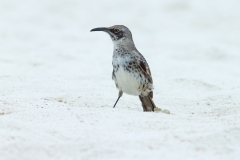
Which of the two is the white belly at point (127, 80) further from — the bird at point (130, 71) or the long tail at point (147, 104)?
the long tail at point (147, 104)

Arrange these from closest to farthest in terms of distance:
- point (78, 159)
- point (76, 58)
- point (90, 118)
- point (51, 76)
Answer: point (78, 159), point (90, 118), point (51, 76), point (76, 58)

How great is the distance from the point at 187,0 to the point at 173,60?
4014 mm

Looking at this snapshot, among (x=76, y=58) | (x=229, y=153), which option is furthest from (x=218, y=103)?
(x=76, y=58)

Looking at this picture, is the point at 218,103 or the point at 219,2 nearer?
the point at 218,103

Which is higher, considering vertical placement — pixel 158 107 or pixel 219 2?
pixel 219 2

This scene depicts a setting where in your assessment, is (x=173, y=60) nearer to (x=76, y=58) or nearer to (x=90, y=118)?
(x=76, y=58)

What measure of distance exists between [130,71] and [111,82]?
6.17 ft

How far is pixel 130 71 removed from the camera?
6.53 metres

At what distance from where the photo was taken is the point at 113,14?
13391 millimetres

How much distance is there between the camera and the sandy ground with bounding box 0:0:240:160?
14.6 feet

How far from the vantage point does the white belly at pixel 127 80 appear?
21.4ft

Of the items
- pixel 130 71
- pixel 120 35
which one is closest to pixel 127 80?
pixel 130 71

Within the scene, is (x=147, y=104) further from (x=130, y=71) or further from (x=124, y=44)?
(x=124, y=44)

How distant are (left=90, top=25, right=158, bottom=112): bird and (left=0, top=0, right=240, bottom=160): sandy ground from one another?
1.27ft
